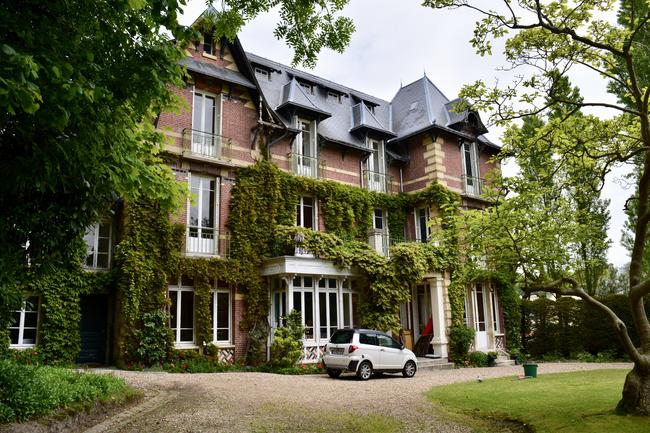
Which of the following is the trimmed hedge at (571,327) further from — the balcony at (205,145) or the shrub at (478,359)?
the balcony at (205,145)

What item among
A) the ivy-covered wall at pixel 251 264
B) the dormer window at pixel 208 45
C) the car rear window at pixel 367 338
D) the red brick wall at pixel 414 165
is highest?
the dormer window at pixel 208 45

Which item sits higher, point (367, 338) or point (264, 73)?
point (264, 73)

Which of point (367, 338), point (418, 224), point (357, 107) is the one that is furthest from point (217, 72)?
point (418, 224)

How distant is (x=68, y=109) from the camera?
582 centimetres

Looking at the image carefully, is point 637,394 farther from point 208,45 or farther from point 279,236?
point 208,45

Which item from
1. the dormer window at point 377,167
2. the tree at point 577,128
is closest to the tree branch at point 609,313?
the tree at point 577,128

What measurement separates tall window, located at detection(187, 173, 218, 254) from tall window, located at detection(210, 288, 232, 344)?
1543 millimetres

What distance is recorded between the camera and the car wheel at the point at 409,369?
16.3 metres

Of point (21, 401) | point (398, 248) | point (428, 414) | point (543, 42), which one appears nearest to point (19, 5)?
point (21, 401)

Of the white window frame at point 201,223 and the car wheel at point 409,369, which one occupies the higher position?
the white window frame at point 201,223

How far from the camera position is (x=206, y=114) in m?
19.2

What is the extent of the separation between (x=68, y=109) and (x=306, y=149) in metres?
16.4

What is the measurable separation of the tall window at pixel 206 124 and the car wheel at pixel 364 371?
9.00 metres

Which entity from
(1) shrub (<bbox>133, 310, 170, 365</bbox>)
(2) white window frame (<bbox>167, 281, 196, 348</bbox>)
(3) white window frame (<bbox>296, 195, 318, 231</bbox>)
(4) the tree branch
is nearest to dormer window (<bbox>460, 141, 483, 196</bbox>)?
(3) white window frame (<bbox>296, 195, 318, 231</bbox>)
